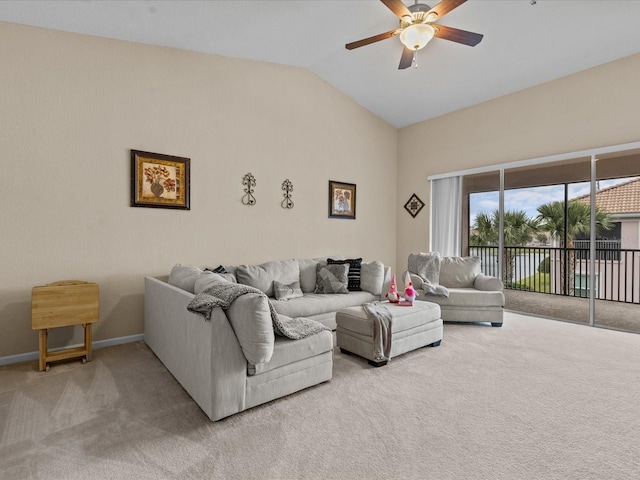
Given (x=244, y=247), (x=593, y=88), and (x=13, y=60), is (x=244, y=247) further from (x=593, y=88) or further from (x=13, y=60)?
(x=593, y=88)

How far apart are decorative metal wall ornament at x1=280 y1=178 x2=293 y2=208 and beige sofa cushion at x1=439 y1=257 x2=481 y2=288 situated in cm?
250

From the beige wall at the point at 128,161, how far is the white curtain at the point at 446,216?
6.82 ft

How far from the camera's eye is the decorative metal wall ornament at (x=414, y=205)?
6059mm

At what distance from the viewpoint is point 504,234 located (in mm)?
5051

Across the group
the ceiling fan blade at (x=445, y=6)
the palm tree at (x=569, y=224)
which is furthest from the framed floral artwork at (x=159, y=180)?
the palm tree at (x=569, y=224)

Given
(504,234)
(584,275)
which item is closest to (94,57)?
(504,234)

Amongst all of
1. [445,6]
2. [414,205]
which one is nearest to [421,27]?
[445,6]

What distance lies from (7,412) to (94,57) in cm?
326

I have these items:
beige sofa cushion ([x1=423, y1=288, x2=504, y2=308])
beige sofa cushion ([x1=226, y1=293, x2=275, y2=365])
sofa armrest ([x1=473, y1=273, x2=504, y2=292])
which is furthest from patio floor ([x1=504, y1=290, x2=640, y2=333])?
beige sofa cushion ([x1=226, y1=293, x2=275, y2=365])

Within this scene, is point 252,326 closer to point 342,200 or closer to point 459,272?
point 459,272

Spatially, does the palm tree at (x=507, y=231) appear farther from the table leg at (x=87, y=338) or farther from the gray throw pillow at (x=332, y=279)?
the table leg at (x=87, y=338)

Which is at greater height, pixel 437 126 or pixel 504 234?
pixel 437 126

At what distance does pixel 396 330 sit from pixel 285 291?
1.48m

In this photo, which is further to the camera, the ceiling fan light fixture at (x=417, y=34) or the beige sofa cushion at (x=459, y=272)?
the beige sofa cushion at (x=459, y=272)
